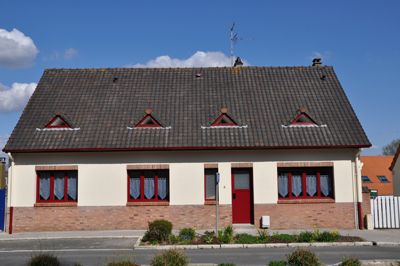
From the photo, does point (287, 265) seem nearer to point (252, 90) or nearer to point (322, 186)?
point (322, 186)

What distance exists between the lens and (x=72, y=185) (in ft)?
68.0

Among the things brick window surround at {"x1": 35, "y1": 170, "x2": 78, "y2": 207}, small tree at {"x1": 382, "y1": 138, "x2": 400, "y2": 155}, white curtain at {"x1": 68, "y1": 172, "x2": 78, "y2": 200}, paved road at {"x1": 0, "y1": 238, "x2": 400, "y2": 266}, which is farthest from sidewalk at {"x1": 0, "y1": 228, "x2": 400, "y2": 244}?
small tree at {"x1": 382, "y1": 138, "x2": 400, "y2": 155}

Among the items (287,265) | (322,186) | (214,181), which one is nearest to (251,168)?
(214,181)

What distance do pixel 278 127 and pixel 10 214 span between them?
42.2 feet

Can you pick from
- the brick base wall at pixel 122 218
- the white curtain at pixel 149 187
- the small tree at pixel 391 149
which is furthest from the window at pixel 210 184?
the small tree at pixel 391 149

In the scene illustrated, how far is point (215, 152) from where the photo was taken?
20.6 meters

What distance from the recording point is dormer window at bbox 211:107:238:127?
21.6m

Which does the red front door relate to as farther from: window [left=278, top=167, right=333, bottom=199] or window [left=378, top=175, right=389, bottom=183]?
window [left=378, top=175, right=389, bottom=183]

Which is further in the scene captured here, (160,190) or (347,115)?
(347,115)

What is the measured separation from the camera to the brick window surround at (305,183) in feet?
68.2

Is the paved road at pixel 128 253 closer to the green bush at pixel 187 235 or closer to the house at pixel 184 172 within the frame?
the green bush at pixel 187 235

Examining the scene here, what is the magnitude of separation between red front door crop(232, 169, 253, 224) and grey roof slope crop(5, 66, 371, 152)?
1472mm

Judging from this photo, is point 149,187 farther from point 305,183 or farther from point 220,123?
point 305,183

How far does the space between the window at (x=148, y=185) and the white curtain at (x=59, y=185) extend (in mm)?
3082
